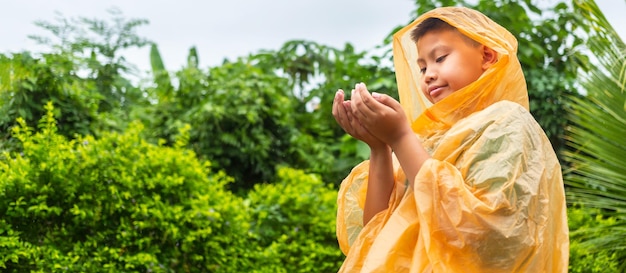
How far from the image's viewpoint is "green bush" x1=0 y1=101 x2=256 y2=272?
3.94 meters

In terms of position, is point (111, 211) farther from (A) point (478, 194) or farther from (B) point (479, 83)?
(A) point (478, 194)

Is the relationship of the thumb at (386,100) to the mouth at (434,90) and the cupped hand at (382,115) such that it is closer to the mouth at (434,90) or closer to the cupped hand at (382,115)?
the cupped hand at (382,115)

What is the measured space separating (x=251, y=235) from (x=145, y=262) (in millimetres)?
785

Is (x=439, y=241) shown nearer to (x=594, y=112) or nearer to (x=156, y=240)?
(x=156, y=240)

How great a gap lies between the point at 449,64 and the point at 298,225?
3577 mm

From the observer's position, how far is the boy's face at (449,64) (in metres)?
2.05

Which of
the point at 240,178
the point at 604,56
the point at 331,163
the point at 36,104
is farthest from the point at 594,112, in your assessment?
the point at 36,104

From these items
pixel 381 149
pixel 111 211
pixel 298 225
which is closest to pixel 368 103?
pixel 381 149

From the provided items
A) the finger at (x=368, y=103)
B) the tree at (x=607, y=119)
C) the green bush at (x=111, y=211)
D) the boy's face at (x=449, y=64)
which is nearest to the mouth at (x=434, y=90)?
the boy's face at (x=449, y=64)

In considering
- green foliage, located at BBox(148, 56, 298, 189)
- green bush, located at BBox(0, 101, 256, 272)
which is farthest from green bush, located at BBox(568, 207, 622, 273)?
green foliage, located at BBox(148, 56, 298, 189)

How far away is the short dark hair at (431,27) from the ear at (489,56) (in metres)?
0.03

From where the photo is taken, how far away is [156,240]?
435 centimetres

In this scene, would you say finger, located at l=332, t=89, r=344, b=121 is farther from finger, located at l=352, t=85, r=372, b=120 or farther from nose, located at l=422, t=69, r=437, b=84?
nose, located at l=422, t=69, r=437, b=84

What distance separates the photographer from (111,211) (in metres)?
4.19
